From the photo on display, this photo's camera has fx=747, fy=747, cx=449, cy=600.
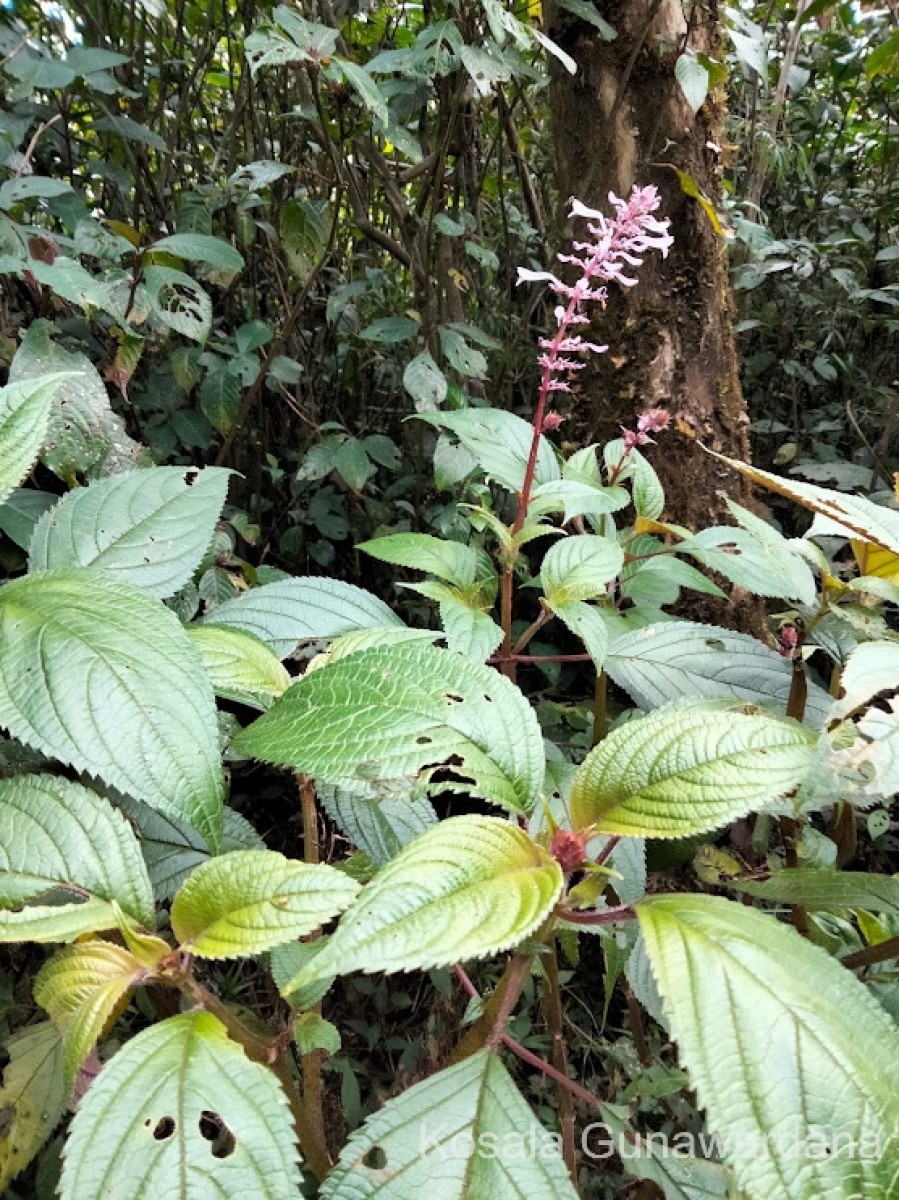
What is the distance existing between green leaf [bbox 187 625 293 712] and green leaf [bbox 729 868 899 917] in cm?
41

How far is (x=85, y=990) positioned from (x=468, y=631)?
393mm

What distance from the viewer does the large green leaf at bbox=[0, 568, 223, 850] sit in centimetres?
43

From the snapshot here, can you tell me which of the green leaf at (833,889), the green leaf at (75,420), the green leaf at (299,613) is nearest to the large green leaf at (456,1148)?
the green leaf at (833,889)

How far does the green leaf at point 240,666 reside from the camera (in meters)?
0.55

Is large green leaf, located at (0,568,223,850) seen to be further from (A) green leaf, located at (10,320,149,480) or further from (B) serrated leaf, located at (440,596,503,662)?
(A) green leaf, located at (10,320,149,480)

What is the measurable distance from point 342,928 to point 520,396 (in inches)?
72.3

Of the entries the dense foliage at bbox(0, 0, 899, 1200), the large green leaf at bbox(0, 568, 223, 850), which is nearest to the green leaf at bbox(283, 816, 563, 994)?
the dense foliage at bbox(0, 0, 899, 1200)

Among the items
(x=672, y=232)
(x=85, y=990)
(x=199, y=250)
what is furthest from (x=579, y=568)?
(x=672, y=232)

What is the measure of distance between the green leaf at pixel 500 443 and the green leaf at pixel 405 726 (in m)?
0.34

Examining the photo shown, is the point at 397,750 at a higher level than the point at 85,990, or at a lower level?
higher

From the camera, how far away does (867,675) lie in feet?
1.52

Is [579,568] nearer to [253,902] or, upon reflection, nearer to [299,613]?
[299,613]

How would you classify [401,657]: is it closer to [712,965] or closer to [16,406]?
[712,965]

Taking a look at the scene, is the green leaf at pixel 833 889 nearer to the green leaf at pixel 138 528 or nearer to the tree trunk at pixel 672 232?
the green leaf at pixel 138 528
